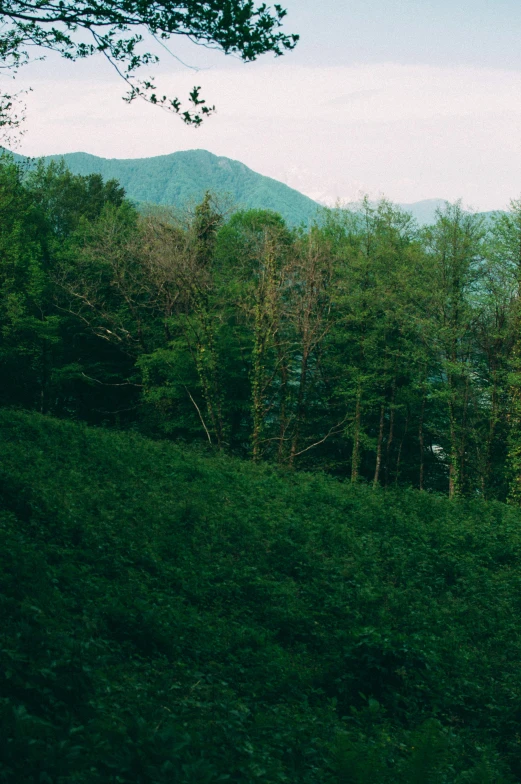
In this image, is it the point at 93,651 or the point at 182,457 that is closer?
the point at 93,651

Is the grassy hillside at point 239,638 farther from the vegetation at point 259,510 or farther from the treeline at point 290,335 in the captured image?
the treeline at point 290,335

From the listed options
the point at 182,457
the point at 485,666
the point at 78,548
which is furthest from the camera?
the point at 182,457

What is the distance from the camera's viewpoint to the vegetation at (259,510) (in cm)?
645

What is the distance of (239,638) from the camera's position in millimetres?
9094

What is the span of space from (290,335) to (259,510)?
2051 centimetres

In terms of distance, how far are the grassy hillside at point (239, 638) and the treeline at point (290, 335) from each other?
62.6ft

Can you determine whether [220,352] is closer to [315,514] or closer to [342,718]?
[315,514]

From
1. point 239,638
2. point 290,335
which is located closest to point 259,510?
point 239,638

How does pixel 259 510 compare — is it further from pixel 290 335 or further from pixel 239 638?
pixel 290 335

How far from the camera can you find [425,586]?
43.0 ft

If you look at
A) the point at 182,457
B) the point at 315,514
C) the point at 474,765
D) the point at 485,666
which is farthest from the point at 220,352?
the point at 474,765

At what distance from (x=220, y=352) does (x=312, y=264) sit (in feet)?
27.8

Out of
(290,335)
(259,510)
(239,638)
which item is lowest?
(239,638)

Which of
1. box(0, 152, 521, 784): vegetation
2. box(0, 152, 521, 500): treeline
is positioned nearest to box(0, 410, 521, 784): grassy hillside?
box(0, 152, 521, 784): vegetation
